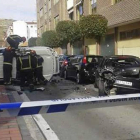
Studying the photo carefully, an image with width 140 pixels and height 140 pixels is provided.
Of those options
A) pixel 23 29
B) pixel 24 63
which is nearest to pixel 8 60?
pixel 24 63

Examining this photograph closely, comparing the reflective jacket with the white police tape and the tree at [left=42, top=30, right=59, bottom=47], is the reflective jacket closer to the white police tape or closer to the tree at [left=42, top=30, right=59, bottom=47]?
the white police tape

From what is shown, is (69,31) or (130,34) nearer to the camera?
(130,34)

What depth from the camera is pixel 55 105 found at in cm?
339

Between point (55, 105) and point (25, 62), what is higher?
point (25, 62)

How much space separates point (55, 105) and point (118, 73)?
5.34 meters

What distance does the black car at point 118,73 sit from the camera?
8.20m

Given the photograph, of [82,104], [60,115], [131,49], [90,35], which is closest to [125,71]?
[60,115]

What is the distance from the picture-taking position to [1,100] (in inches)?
295

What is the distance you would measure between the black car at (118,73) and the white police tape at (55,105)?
4489mm

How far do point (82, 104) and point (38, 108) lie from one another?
22.1 inches

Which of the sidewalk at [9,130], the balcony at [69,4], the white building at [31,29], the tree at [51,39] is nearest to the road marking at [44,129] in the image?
the sidewalk at [9,130]

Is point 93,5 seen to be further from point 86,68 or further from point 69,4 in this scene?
point 86,68

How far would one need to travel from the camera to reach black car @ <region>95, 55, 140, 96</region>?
820 cm

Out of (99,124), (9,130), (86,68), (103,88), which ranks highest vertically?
(86,68)
